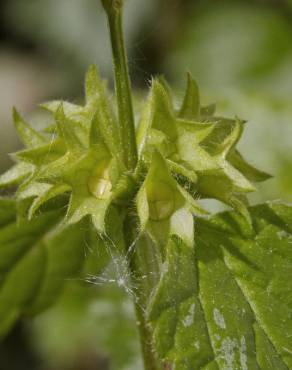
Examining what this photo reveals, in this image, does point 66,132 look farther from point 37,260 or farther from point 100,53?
point 100,53

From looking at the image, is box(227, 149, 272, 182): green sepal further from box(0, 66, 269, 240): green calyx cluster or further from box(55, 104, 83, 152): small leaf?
box(55, 104, 83, 152): small leaf

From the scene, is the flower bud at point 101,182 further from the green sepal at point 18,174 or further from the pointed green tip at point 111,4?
the pointed green tip at point 111,4

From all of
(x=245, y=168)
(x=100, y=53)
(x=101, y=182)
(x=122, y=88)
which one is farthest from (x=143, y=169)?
(x=100, y=53)

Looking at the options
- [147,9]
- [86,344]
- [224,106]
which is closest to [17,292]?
[224,106]

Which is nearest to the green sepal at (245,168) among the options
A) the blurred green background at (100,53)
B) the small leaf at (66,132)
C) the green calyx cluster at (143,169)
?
the green calyx cluster at (143,169)

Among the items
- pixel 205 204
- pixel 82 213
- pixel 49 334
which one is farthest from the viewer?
pixel 49 334

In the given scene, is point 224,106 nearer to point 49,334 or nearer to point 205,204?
point 205,204
